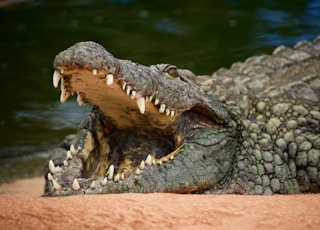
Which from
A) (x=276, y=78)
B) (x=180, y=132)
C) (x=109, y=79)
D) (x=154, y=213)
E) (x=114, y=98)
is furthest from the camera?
(x=276, y=78)

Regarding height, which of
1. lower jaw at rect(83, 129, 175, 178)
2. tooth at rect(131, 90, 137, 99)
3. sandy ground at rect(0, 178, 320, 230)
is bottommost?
sandy ground at rect(0, 178, 320, 230)

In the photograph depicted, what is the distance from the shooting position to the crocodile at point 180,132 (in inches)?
133

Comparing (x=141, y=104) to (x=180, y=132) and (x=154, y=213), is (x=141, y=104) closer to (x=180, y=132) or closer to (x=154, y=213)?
(x=180, y=132)

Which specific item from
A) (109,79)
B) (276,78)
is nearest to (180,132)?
(109,79)

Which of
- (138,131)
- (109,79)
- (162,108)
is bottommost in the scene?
(138,131)

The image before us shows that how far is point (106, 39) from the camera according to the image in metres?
8.86

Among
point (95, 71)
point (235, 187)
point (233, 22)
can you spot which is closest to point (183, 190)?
point (235, 187)

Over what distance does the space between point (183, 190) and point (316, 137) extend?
119cm

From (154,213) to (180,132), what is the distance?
3.94 feet

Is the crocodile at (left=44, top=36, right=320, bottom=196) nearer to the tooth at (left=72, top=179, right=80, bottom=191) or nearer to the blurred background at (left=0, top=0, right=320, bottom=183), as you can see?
the tooth at (left=72, top=179, right=80, bottom=191)

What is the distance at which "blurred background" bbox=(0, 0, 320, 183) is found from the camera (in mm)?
7461

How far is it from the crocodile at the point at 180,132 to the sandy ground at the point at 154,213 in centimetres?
48

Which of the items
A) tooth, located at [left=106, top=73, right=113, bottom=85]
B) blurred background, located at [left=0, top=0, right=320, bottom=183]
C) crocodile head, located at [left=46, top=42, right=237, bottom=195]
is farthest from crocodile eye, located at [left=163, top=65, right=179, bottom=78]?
blurred background, located at [left=0, top=0, right=320, bottom=183]

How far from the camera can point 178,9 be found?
33.2ft
